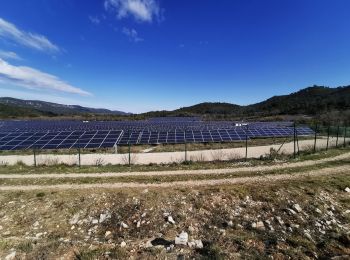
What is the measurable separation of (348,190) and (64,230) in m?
12.8

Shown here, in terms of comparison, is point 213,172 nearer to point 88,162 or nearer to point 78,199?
point 78,199

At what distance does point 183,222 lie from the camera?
1091 cm

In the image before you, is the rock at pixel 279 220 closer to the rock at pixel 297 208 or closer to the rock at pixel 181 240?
the rock at pixel 297 208

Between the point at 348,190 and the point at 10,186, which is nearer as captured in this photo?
the point at 348,190

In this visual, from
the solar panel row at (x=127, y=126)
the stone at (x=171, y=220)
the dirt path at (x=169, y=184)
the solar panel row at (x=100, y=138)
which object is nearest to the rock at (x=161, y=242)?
the stone at (x=171, y=220)

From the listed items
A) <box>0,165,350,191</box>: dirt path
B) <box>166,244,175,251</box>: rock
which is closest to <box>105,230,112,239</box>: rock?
<box>166,244,175,251</box>: rock

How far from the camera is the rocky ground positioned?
8.55m

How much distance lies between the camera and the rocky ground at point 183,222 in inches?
337

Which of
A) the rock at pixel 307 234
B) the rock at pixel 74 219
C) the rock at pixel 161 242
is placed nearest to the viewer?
the rock at pixel 161 242

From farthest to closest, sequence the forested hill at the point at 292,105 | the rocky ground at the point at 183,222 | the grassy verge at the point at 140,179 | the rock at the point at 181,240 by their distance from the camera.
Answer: the forested hill at the point at 292,105 < the grassy verge at the point at 140,179 < the rock at the point at 181,240 < the rocky ground at the point at 183,222

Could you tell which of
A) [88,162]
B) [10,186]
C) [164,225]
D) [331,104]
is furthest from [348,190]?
[331,104]

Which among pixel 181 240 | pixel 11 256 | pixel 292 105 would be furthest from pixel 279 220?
pixel 292 105

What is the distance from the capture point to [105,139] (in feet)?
116

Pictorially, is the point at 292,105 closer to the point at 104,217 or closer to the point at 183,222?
the point at 183,222
